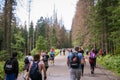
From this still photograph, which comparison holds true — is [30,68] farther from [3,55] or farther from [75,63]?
[3,55]

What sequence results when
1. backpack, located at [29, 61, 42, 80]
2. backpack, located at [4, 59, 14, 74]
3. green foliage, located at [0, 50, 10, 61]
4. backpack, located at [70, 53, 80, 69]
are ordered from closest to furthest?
backpack, located at [29, 61, 42, 80]
backpack, located at [4, 59, 14, 74]
backpack, located at [70, 53, 80, 69]
green foliage, located at [0, 50, 10, 61]

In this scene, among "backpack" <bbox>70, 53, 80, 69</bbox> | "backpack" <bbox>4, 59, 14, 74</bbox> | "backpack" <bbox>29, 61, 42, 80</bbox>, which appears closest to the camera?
"backpack" <bbox>29, 61, 42, 80</bbox>

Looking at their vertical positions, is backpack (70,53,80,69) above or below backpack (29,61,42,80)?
above

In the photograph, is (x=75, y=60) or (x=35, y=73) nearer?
(x=35, y=73)

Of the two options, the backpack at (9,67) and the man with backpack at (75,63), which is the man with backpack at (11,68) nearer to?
the backpack at (9,67)

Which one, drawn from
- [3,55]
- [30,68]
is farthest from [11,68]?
[3,55]

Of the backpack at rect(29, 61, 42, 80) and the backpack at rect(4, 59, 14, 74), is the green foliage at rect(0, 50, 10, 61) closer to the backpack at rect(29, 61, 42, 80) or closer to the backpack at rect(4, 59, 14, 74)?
the backpack at rect(4, 59, 14, 74)

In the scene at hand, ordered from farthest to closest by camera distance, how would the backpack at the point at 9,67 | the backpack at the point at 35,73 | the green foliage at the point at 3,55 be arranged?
the green foliage at the point at 3,55, the backpack at the point at 9,67, the backpack at the point at 35,73

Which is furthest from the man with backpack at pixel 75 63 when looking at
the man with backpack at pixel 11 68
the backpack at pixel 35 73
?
the backpack at pixel 35 73

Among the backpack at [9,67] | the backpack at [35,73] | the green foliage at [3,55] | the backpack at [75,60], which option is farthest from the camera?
the green foliage at [3,55]

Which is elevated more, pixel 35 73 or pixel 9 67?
pixel 9 67

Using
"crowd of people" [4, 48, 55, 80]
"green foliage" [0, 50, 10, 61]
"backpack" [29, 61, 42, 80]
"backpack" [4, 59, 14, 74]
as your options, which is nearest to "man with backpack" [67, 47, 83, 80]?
"crowd of people" [4, 48, 55, 80]

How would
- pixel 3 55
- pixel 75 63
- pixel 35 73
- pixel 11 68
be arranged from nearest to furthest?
1. pixel 35 73
2. pixel 11 68
3. pixel 75 63
4. pixel 3 55

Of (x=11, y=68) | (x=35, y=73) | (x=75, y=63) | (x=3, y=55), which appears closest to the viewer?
(x=35, y=73)
